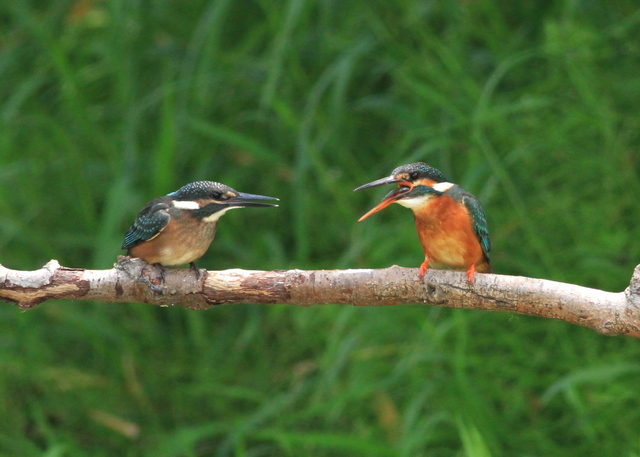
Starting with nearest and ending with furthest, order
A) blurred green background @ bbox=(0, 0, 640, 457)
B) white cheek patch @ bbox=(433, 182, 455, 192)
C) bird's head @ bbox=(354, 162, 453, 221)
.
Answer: bird's head @ bbox=(354, 162, 453, 221) → white cheek patch @ bbox=(433, 182, 455, 192) → blurred green background @ bbox=(0, 0, 640, 457)

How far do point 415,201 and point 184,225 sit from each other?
2.74 ft

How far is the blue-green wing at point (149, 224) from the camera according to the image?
9.56 ft

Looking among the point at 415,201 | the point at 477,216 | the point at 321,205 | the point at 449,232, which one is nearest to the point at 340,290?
the point at 415,201

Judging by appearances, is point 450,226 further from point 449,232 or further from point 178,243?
point 178,243

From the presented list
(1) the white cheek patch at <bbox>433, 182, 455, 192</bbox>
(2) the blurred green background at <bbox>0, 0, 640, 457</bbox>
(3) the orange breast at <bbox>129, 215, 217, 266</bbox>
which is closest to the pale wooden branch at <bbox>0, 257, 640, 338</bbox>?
(3) the orange breast at <bbox>129, 215, 217, 266</bbox>

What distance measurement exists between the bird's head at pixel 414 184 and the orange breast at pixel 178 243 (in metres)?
0.66

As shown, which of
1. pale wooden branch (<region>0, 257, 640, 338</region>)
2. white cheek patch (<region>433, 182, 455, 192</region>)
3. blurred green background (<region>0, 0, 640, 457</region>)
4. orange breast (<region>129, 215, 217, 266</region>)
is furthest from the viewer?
blurred green background (<region>0, 0, 640, 457</region>)

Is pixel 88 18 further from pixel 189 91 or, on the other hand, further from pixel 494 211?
pixel 494 211

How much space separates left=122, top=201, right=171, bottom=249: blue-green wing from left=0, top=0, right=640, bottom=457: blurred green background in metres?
1.25

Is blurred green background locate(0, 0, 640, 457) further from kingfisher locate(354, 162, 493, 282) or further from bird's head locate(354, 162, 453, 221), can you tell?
bird's head locate(354, 162, 453, 221)

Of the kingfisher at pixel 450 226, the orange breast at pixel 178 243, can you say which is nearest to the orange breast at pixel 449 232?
the kingfisher at pixel 450 226

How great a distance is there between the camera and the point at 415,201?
2660 mm

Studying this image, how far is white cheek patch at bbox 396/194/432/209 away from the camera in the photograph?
2.64 metres

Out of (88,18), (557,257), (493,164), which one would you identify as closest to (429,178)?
(493,164)
